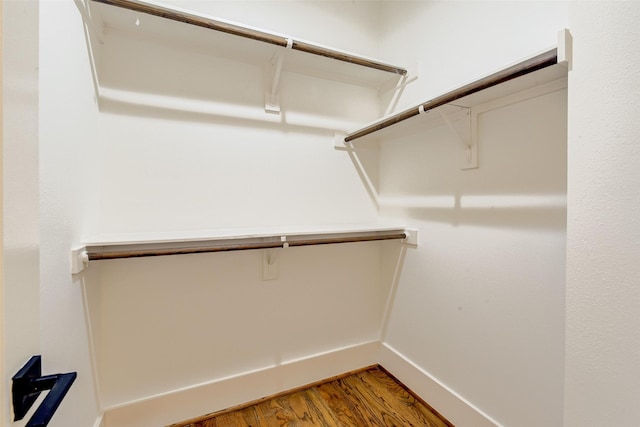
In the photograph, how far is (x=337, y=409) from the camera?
1.37 m

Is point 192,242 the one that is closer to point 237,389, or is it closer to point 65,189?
point 65,189

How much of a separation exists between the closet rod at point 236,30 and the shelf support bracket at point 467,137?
1.70ft

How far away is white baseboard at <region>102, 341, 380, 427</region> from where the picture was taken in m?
1.24

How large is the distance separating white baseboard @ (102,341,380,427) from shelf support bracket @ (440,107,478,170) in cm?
119

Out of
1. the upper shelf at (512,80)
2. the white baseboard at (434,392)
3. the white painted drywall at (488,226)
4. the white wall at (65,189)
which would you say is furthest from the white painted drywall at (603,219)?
the white wall at (65,189)

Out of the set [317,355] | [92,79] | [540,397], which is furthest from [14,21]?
[317,355]

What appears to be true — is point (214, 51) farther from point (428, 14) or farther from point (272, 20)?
point (428, 14)

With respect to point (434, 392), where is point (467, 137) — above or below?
above

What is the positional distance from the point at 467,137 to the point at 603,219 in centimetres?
68

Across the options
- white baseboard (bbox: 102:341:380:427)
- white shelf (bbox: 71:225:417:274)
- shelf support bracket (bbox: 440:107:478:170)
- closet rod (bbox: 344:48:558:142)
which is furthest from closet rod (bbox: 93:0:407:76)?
white baseboard (bbox: 102:341:380:427)

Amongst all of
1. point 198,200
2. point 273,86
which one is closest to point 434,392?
point 198,200

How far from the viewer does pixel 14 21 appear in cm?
31

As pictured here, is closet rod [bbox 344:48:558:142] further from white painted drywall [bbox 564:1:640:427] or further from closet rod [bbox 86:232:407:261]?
closet rod [bbox 86:232:407:261]

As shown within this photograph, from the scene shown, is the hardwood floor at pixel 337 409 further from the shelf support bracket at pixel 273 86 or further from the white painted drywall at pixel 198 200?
the shelf support bracket at pixel 273 86
